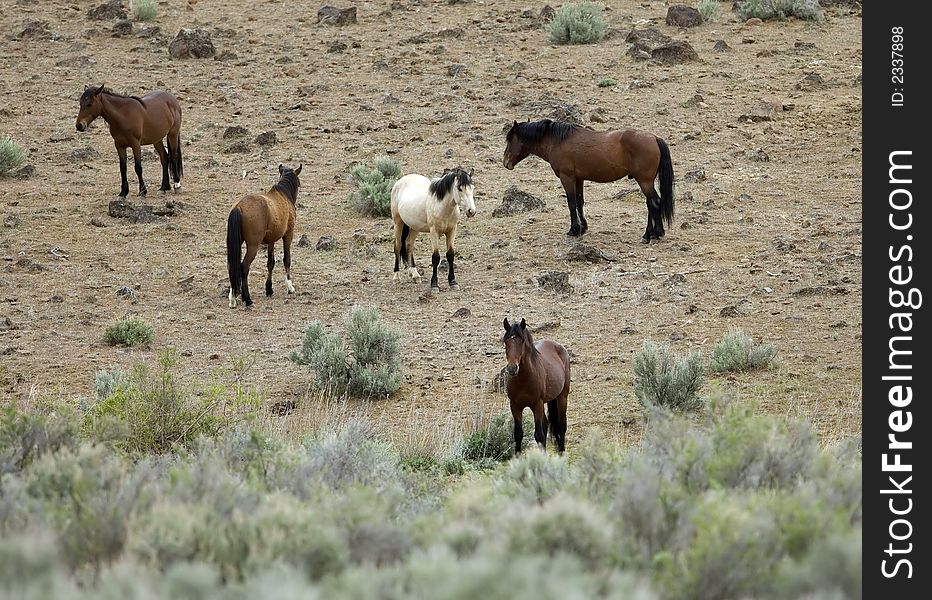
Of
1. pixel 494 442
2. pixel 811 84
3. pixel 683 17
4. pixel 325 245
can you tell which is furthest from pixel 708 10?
pixel 494 442

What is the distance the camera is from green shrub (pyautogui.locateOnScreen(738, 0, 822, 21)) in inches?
984

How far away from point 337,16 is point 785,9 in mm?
9748

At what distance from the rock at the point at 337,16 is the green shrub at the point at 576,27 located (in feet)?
14.7

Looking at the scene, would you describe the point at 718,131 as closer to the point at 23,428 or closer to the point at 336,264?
the point at 336,264

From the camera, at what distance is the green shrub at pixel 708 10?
25.2 m

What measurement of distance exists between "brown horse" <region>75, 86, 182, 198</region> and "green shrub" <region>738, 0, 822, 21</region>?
13.4 metres

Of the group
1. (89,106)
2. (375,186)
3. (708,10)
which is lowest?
(375,186)

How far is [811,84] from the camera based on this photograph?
2144 centimetres

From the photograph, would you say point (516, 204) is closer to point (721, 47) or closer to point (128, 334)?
point (128, 334)

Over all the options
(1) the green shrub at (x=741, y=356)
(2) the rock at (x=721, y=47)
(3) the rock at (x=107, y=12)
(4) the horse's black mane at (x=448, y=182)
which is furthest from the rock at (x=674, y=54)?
Result: (1) the green shrub at (x=741, y=356)

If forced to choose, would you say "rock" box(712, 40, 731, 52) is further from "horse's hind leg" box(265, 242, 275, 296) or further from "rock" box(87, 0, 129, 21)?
"rock" box(87, 0, 129, 21)

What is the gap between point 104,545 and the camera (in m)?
4.89

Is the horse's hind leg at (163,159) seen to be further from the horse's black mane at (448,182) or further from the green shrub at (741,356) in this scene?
the green shrub at (741,356)

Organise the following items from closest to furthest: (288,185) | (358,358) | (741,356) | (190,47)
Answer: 1. (741,356)
2. (358,358)
3. (288,185)
4. (190,47)
